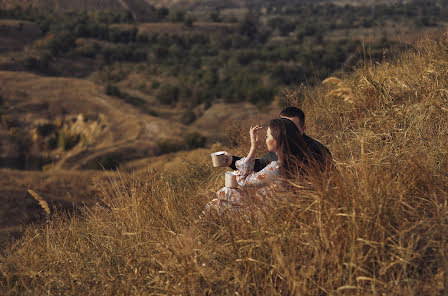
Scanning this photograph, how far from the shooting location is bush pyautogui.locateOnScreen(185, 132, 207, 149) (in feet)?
74.9

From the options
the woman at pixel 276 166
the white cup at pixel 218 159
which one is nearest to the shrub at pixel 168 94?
the white cup at pixel 218 159

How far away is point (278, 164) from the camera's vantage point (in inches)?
129

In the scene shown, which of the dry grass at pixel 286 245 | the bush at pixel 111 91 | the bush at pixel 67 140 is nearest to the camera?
the dry grass at pixel 286 245

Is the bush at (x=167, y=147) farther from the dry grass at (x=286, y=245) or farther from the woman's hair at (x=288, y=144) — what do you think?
the woman's hair at (x=288, y=144)

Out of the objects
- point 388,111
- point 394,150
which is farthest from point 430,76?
point 394,150

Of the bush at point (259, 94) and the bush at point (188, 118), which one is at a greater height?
the bush at point (259, 94)

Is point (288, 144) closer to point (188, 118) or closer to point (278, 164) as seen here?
point (278, 164)

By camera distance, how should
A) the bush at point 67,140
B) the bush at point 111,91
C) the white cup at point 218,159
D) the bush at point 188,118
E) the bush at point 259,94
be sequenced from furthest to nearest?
the bush at point 111,91, the bush at point 259,94, the bush at point 188,118, the bush at point 67,140, the white cup at point 218,159

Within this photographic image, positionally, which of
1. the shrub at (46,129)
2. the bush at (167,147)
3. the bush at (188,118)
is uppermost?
the shrub at (46,129)

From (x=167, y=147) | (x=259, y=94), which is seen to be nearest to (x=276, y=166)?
(x=167, y=147)

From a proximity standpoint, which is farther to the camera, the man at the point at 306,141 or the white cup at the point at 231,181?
the white cup at the point at 231,181

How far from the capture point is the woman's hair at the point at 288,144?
10.2ft

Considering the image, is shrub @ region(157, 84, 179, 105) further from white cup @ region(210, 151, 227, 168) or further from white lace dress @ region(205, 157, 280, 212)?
white lace dress @ region(205, 157, 280, 212)

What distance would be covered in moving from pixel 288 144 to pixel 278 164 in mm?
232
